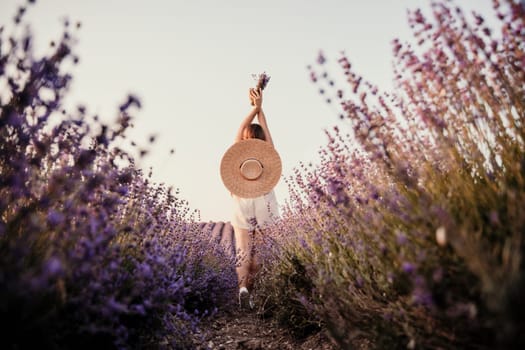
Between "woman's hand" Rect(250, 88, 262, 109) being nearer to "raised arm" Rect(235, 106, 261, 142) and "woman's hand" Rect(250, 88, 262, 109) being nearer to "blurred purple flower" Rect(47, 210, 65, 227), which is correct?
"raised arm" Rect(235, 106, 261, 142)

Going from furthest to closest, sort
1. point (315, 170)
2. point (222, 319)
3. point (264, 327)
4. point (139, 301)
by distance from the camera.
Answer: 1. point (222, 319)
2. point (264, 327)
3. point (315, 170)
4. point (139, 301)

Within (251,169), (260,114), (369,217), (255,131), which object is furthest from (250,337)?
(260,114)

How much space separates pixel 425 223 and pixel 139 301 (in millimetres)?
1301

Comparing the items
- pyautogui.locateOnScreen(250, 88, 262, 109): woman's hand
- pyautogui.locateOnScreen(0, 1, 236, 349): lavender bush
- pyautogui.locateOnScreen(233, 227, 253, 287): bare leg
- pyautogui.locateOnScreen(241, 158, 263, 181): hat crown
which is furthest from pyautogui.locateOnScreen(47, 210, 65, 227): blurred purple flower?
pyautogui.locateOnScreen(250, 88, 262, 109): woman's hand

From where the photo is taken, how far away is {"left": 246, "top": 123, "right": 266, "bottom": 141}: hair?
5.49 m

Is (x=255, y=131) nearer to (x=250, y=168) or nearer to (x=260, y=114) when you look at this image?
(x=260, y=114)

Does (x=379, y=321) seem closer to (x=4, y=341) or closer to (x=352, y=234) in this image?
(x=352, y=234)

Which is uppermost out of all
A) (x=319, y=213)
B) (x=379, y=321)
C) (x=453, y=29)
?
(x=453, y=29)

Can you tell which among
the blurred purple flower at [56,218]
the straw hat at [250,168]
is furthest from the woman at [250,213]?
the blurred purple flower at [56,218]

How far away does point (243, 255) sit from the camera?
4.98 m

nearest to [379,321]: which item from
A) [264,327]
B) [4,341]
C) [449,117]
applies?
[449,117]

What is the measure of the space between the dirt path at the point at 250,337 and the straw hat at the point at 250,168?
5.45 feet

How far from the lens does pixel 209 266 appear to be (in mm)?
4363

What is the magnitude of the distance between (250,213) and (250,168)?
739mm
